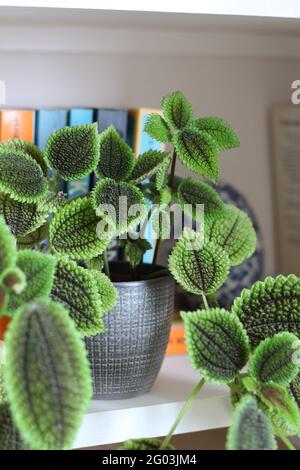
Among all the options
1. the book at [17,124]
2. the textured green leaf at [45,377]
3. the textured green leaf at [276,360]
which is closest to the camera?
the textured green leaf at [45,377]

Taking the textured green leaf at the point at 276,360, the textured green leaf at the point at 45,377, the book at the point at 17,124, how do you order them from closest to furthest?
1. the textured green leaf at the point at 45,377
2. the textured green leaf at the point at 276,360
3. the book at the point at 17,124

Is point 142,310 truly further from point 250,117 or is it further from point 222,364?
point 250,117

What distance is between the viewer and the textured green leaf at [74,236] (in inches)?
20.1

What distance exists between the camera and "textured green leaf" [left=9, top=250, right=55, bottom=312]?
1.45 feet

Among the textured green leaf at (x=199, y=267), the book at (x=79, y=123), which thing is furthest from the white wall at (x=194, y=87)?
the textured green leaf at (x=199, y=267)

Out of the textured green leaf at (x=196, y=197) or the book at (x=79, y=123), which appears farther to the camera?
the book at (x=79, y=123)

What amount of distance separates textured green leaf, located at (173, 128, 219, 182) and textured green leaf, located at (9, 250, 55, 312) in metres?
0.15

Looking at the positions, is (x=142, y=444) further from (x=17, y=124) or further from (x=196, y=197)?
(x=17, y=124)

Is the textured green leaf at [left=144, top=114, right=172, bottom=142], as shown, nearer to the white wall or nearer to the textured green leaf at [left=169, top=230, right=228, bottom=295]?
the textured green leaf at [left=169, top=230, right=228, bottom=295]

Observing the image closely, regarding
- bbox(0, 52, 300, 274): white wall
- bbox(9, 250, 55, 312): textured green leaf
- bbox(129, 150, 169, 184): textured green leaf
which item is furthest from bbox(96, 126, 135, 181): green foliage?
bbox(0, 52, 300, 274): white wall

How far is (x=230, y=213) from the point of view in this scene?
589 mm

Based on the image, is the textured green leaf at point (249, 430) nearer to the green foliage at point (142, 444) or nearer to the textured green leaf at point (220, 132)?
the green foliage at point (142, 444)

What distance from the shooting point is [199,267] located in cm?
53

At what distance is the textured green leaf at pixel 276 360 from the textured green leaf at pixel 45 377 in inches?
5.6
